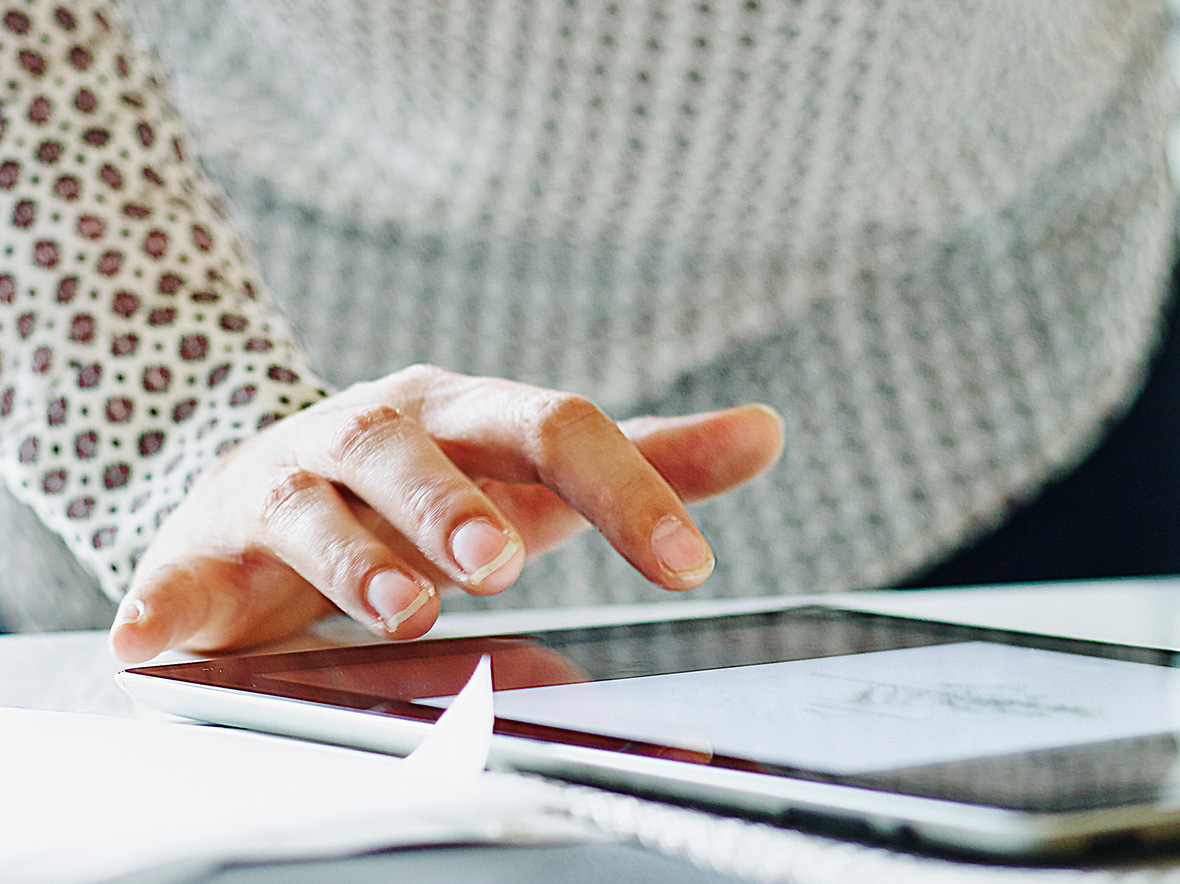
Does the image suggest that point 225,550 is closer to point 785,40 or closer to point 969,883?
point 969,883

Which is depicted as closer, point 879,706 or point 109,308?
point 879,706

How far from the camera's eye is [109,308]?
0.43 metres

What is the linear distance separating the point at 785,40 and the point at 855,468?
26 cm

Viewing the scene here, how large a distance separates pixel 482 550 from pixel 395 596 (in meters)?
0.03

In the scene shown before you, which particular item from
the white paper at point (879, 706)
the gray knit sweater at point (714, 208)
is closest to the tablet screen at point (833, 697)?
the white paper at point (879, 706)

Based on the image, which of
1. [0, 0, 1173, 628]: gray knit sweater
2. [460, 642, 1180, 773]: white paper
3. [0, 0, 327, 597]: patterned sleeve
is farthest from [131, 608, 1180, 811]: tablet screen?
[0, 0, 1173, 628]: gray knit sweater

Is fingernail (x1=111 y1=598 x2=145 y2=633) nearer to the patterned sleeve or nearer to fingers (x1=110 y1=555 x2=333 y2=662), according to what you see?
fingers (x1=110 y1=555 x2=333 y2=662)

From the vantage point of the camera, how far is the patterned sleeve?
0.40 m

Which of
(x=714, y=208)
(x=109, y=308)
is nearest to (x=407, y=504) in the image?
(x=109, y=308)

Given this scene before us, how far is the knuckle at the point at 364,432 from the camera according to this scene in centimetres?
30

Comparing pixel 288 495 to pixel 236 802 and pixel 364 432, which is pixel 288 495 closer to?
pixel 364 432

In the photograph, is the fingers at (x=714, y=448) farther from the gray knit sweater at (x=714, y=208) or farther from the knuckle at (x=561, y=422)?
the gray knit sweater at (x=714, y=208)

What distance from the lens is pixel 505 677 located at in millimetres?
207

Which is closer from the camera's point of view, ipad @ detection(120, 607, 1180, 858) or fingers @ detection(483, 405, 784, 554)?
ipad @ detection(120, 607, 1180, 858)
